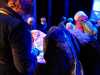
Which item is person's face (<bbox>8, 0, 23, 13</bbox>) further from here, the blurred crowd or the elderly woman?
the elderly woman

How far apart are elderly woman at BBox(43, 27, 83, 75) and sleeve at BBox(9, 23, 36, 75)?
0.83 m

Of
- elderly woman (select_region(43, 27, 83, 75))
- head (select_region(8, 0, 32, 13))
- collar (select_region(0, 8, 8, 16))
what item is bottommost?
elderly woman (select_region(43, 27, 83, 75))

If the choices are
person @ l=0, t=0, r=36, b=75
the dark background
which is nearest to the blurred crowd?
person @ l=0, t=0, r=36, b=75

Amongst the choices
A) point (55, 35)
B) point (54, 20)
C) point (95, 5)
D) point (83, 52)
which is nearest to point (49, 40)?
point (55, 35)

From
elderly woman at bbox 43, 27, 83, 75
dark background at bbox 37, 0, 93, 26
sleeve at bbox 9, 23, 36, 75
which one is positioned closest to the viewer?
sleeve at bbox 9, 23, 36, 75

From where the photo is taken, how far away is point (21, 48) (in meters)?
2.16

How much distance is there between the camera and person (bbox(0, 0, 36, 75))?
216 cm

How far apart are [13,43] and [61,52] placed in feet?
3.36

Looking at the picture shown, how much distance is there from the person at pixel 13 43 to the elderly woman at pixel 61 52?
32.6 inches

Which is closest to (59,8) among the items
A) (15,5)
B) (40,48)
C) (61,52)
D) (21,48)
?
(40,48)

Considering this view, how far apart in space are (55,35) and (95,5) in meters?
13.4

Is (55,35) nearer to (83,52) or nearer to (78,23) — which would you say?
(83,52)

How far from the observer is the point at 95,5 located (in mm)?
16141

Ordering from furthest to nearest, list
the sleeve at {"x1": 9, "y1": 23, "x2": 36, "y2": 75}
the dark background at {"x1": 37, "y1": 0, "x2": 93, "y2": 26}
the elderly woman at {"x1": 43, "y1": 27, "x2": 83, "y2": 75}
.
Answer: the dark background at {"x1": 37, "y1": 0, "x2": 93, "y2": 26}, the elderly woman at {"x1": 43, "y1": 27, "x2": 83, "y2": 75}, the sleeve at {"x1": 9, "y1": 23, "x2": 36, "y2": 75}
